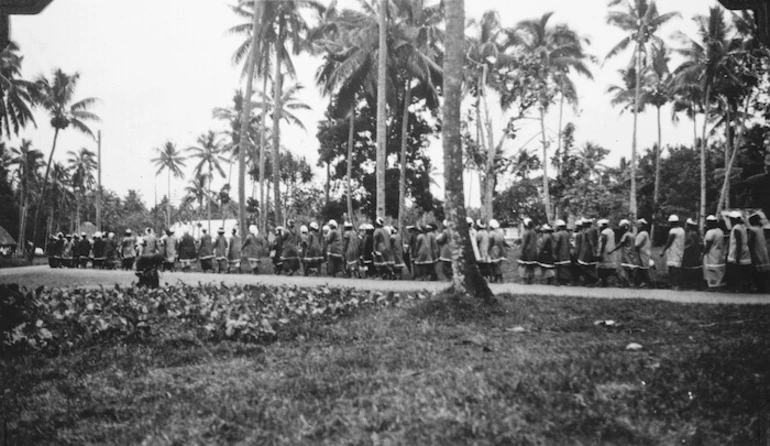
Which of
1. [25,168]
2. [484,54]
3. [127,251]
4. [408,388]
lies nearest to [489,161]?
[484,54]

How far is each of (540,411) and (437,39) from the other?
27.4m

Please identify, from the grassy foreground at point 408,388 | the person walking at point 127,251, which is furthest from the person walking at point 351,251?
the person walking at point 127,251

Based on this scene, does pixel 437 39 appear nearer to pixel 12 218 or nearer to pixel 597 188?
pixel 597 188

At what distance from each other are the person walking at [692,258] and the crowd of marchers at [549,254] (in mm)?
20

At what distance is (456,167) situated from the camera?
803 centimetres

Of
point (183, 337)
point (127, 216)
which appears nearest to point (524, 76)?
point (183, 337)

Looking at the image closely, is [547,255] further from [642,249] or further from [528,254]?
[642,249]

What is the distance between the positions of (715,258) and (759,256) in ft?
2.55

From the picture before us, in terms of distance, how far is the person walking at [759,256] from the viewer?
35.3 feet

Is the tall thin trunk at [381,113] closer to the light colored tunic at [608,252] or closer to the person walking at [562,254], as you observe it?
the person walking at [562,254]

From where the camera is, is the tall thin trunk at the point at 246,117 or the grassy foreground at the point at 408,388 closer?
the grassy foreground at the point at 408,388

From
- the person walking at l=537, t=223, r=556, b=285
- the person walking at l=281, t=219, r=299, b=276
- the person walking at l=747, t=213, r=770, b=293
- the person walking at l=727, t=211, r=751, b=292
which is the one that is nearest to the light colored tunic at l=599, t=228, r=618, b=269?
the person walking at l=537, t=223, r=556, b=285

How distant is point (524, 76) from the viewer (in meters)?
25.0

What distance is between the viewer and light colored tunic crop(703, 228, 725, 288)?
1121 cm
